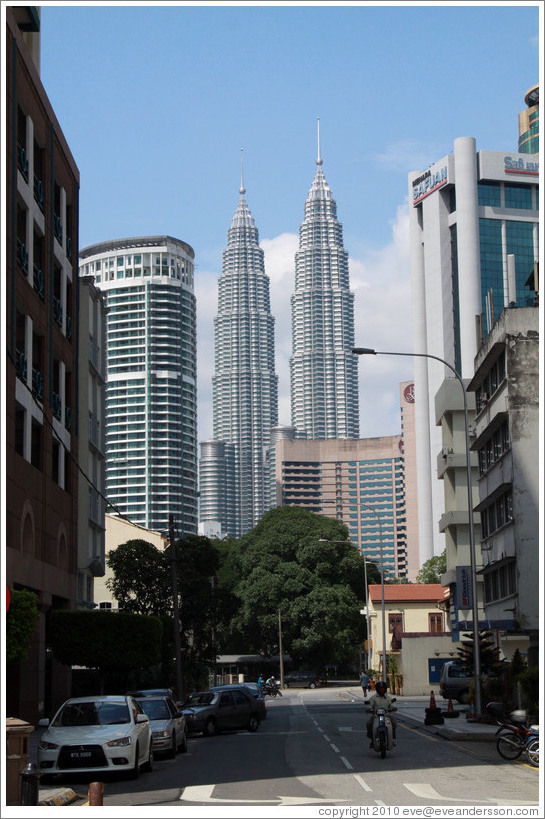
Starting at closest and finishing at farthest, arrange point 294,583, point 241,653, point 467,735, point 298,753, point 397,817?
point 397,817
point 298,753
point 467,735
point 294,583
point 241,653

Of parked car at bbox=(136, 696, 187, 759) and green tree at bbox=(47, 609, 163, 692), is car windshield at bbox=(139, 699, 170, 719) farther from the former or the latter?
green tree at bbox=(47, 609, 163, 692)

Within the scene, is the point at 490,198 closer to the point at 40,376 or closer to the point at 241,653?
the point at 241,653

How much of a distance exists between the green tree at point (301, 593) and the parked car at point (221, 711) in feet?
166

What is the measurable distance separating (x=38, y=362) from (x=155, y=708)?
16.5 metres

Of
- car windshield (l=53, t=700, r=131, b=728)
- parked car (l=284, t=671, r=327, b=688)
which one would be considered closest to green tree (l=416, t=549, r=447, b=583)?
parked car (l=284, t=671, r=327, b=688)

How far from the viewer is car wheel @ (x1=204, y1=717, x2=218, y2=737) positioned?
113 ft

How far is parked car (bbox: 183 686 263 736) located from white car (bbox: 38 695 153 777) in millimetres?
13319

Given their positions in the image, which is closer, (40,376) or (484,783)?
(484,783)

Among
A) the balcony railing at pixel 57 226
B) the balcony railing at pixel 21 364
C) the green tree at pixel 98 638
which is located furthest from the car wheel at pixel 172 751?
the balcony railing at pixel 57 226

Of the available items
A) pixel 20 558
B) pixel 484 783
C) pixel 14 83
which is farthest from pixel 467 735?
pixel 14 83

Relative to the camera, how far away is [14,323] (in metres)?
33.1

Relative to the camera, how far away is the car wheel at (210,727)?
34.4 meters

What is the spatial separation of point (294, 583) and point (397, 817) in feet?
267

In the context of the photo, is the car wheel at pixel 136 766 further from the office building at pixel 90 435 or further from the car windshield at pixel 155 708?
the office building at pixel 90 435
